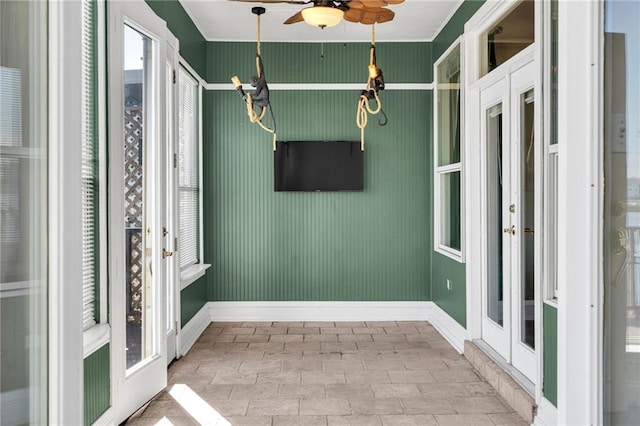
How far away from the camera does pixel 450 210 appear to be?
504 centimetres

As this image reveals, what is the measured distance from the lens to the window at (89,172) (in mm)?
2686

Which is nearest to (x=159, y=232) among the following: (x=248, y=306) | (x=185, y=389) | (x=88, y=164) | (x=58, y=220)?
(x=88, y=164)

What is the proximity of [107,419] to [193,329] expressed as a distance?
205cm

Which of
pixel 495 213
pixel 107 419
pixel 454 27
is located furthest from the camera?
pixel 454 27

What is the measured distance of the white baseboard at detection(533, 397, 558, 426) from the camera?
274cm

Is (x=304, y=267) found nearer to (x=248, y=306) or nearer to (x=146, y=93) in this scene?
(x=248, y=306)

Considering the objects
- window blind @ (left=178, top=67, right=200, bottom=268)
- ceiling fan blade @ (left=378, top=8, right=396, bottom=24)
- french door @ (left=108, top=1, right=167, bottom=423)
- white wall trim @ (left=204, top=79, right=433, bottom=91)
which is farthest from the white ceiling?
ceiling fan blade @ (left=378, top=8, right=396, bottom=24)

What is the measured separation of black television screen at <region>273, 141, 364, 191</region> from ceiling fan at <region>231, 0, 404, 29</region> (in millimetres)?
2214

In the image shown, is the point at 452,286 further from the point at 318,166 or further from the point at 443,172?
the point at 318,166

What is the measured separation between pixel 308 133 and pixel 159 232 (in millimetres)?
2544

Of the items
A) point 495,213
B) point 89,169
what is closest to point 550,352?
point 495,213

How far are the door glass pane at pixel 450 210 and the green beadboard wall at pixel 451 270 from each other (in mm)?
188

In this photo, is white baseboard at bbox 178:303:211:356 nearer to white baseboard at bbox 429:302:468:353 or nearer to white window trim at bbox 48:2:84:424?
white baseboard at bbox 429:302:468:353

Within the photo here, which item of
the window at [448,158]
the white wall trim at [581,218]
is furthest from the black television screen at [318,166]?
the white wall trim at [581,218]
